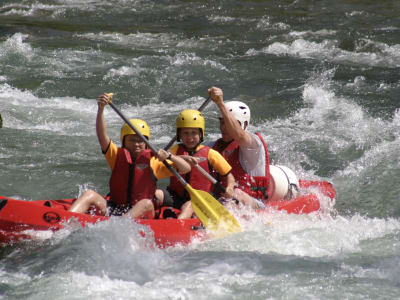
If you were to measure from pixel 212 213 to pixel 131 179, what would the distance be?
31.3 inches

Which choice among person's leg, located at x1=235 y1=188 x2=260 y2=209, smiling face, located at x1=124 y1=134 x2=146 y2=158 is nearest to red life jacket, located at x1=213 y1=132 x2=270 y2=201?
person's leg, located at x1=235 y1=188 x2=260 y2=209

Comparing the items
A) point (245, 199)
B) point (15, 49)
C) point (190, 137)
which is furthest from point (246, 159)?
point (15, 49)

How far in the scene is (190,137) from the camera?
628 cm

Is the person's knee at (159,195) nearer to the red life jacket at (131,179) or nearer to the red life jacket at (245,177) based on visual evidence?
the red life jacket at (131,179)

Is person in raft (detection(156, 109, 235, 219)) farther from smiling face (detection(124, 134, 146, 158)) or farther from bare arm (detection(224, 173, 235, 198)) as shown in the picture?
smiling face (detection(124, 134, 146, 158))

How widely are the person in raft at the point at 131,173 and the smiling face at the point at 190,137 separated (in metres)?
0.27

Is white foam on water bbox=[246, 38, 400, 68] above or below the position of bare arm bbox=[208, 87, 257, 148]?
below

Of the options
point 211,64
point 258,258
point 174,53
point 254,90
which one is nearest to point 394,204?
point 258,258

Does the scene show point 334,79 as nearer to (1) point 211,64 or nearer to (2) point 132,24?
(1) point 211,64

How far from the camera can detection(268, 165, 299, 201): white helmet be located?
22.4 ft

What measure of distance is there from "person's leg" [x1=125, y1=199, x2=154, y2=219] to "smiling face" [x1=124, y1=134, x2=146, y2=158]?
509 millimetres

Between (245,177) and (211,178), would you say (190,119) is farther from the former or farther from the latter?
(245,177)

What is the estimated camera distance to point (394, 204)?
7.48 meters

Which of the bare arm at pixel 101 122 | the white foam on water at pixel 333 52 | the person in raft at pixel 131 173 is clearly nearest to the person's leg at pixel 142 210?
the person in raft at pixel 131 173
